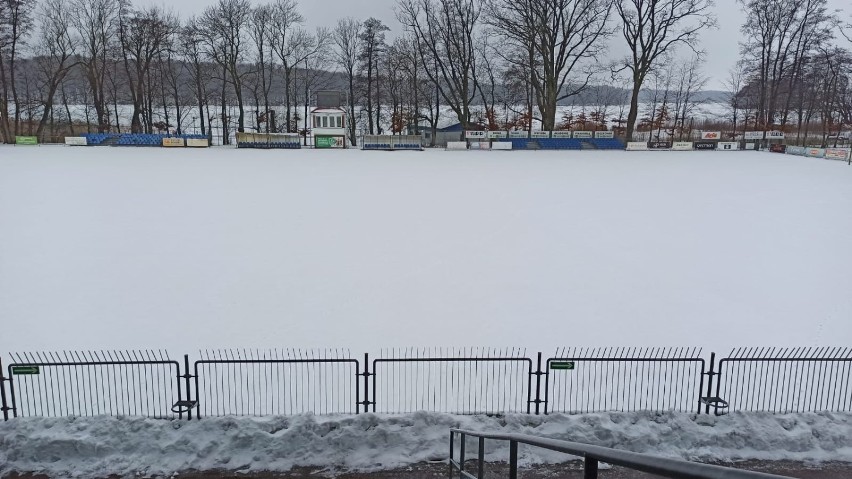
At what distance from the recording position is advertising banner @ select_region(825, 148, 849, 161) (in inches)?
1805

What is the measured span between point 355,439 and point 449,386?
2.30 m

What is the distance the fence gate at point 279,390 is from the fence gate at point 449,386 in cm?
54

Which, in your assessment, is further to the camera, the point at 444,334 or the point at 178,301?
the point at 178,301

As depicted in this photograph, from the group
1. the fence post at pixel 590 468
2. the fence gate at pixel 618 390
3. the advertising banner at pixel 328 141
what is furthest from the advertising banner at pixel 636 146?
the fence post at pixel 590 468

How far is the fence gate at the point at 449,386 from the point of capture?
8.80 m

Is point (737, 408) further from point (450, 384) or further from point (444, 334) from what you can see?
point (444, 334)

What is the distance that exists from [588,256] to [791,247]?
263 inches

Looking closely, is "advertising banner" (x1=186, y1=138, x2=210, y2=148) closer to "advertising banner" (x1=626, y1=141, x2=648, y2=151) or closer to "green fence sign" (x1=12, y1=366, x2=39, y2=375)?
"advertising banner" (x1=626, y1=141, x2=648, y2=151)

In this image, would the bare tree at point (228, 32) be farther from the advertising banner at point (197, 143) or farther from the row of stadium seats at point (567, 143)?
the row of stadium seats at point (567, 143)

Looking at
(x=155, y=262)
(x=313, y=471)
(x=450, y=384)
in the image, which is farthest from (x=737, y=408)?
(x=155, y=262)

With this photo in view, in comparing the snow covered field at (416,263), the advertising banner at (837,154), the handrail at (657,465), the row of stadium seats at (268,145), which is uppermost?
the row of stadium seats at (268,145)

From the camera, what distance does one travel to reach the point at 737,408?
8883 millimetres

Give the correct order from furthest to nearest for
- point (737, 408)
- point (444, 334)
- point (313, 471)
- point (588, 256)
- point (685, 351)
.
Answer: point (588, 256) → point (444, 334) → point (685, 351) → point (737, 408) → point (313, 471)

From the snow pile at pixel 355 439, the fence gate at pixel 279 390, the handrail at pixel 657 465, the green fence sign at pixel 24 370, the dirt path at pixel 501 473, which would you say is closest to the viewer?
the handrail at pixel 657 465
